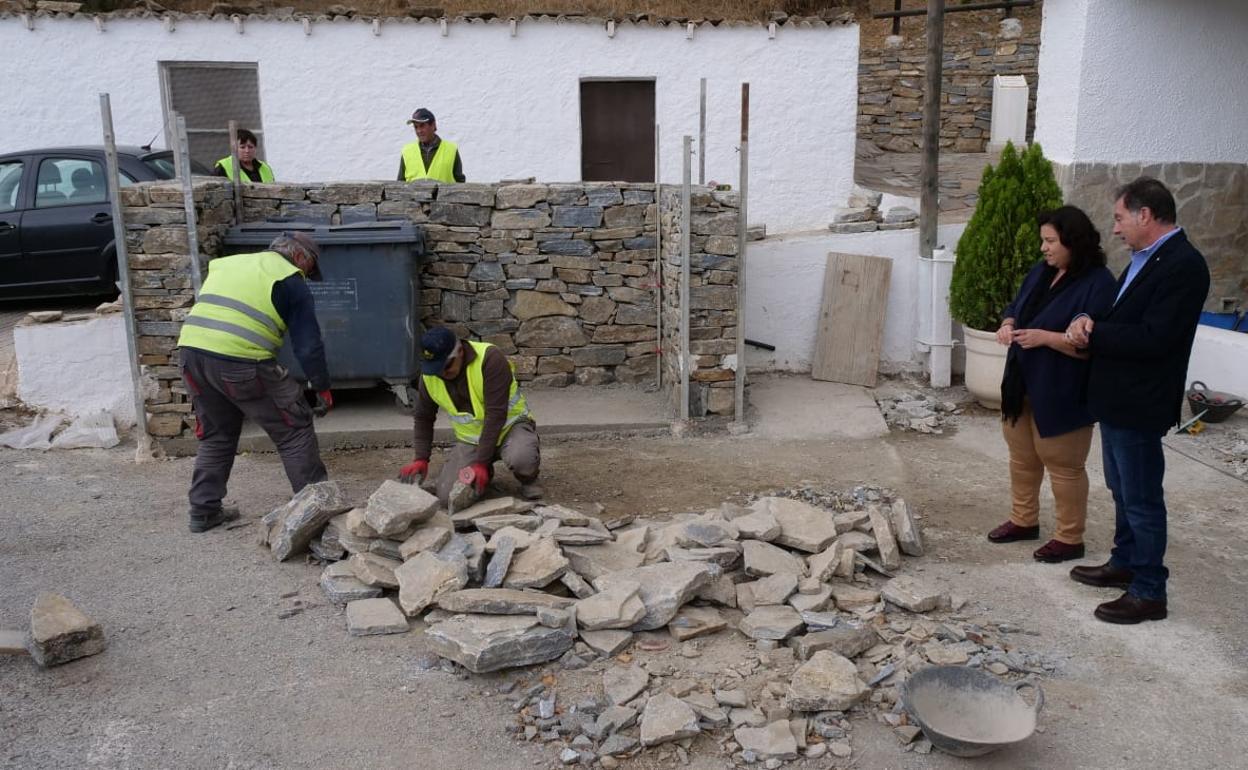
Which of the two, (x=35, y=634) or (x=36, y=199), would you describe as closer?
(x=35, y=634)

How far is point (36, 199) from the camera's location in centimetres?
894

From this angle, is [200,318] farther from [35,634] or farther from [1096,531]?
[1096,531]

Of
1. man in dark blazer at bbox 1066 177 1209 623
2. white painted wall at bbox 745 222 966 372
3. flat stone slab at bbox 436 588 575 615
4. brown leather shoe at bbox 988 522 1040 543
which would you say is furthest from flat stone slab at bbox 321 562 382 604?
white painted wall at bbox 745 222 966 372

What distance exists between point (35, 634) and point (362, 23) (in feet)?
25.5

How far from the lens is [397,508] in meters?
4.75

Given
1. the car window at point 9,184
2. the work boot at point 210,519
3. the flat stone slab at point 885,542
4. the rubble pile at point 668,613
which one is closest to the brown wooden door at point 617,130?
the car window at point 9,184

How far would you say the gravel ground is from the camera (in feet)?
11.8

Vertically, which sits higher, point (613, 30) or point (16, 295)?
point (613, 30)

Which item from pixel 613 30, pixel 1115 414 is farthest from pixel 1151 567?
pixel 613 30

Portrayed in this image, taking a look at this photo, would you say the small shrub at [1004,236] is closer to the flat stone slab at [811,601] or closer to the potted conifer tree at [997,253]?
the potted conifer tree at [997,253]

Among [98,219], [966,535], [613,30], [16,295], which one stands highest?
[613,30]

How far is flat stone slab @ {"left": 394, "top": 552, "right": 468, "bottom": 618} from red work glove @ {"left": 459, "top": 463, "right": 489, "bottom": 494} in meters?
0.80

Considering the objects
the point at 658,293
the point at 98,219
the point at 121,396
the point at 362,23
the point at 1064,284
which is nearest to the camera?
the point at 1064,284

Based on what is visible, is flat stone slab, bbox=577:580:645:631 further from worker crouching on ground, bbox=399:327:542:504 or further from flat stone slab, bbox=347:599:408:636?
worker crouching on ground, bbox=399:327:542:504
